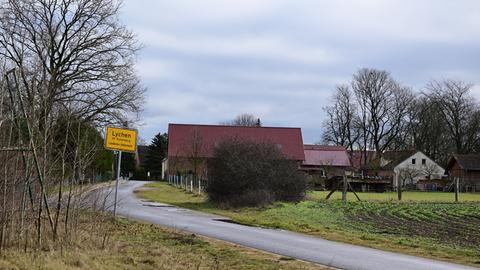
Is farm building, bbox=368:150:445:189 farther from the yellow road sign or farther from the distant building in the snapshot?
the yellow road sign

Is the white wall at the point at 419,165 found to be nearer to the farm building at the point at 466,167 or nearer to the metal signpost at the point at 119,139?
the farm building at the point at 466,167

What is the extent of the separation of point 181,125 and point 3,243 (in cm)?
7794

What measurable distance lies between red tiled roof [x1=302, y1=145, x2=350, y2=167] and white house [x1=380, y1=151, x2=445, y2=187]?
7.46 metres

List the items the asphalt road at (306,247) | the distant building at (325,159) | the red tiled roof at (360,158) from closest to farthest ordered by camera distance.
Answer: the asphalt road at (306,247), the distant building at (325,159), the red tiled roof at (360,158)

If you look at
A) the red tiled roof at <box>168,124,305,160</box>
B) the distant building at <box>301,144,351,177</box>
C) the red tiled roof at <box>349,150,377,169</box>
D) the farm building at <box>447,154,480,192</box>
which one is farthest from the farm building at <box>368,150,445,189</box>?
the red tiled roof at <box>168,124,305,160</box>

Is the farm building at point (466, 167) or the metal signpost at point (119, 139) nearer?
the metal signpost at point (119, 139)

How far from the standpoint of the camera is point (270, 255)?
521 inches

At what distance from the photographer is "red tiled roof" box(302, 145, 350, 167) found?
91938mm

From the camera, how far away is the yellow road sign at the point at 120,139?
18.0 metres

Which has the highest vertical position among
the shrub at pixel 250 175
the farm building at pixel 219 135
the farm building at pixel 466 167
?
the farm building at pixel 219 135

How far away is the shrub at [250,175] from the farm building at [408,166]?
5861cm

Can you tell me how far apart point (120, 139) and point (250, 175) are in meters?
15.1

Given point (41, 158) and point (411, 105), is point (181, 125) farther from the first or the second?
point (41, 158)

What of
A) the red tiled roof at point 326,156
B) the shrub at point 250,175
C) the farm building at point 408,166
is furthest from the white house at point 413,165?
the shrub at point 250,175
